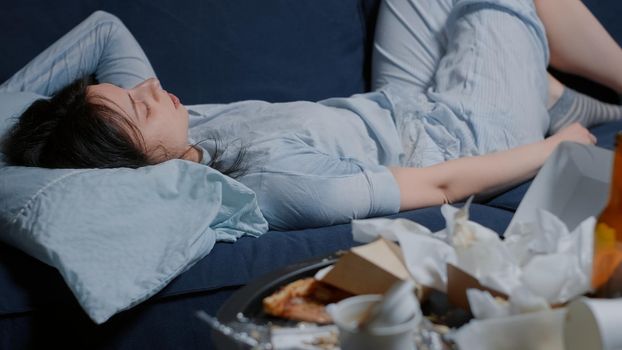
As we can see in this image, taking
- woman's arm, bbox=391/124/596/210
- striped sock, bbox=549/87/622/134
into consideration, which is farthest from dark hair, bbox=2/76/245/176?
striped sock, bbox=549/87/622/134

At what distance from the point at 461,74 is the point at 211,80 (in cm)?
61

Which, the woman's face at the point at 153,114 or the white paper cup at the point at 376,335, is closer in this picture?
the white paper cup at the point at 376,335

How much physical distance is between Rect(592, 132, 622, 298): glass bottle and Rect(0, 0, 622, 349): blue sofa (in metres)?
0.57

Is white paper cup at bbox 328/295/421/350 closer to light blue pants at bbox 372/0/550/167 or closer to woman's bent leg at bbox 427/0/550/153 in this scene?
light blue pants at bbox 372/0/550/167

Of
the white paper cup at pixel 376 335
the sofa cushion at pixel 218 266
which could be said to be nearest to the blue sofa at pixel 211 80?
the sofa cushion at pixel 218 266

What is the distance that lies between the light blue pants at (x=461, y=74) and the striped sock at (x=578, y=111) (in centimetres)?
6

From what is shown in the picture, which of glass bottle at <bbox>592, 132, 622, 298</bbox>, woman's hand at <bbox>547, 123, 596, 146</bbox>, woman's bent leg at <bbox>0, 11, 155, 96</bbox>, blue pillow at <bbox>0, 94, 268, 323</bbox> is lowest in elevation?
woman's hand at <bbox>547, 123, 596, 146</bbox>

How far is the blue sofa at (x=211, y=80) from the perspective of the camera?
1.21 meters

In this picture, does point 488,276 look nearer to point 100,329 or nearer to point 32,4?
point 100,329

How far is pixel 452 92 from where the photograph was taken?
1843mm

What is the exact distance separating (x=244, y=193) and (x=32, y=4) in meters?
0.79

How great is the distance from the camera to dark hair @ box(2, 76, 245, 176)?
4.48 feet

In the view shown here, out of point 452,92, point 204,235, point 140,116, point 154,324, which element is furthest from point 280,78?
point 154,324

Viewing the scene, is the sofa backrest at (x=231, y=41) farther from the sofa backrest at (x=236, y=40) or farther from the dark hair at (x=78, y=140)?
the dark hair at (x=78, y=140)
